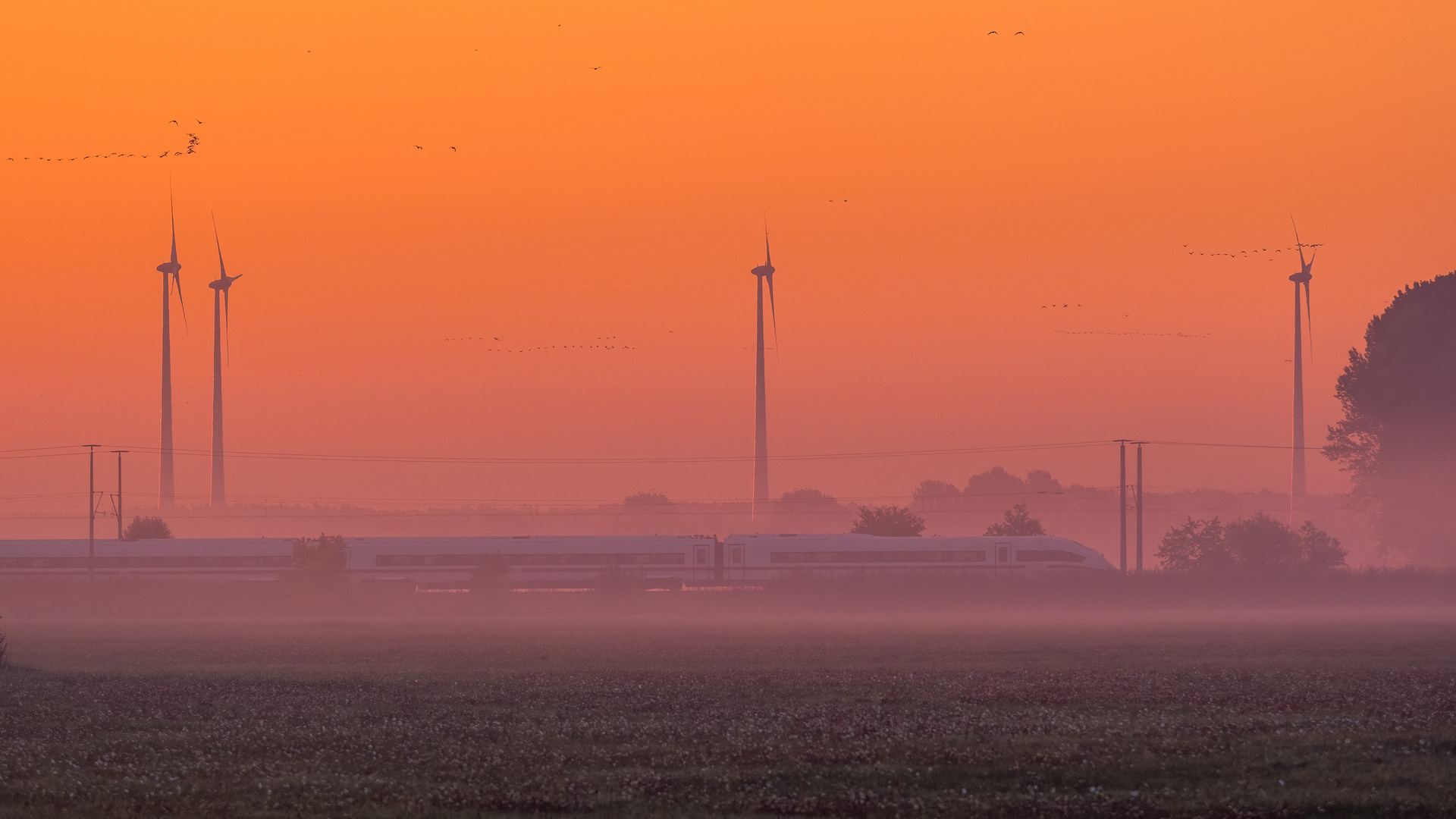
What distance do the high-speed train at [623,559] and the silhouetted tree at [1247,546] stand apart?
10209 mm

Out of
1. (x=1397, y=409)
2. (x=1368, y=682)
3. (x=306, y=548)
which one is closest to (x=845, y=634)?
(x=1368, y=682)

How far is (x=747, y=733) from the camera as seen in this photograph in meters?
27.7

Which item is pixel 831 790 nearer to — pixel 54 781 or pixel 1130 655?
pixel 54 781

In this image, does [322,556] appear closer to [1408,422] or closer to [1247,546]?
[1247,546]

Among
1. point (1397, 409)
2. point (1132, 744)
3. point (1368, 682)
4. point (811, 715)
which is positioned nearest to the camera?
point (1132, 744)

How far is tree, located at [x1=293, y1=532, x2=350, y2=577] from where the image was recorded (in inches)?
4562

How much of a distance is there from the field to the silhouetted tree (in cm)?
7268

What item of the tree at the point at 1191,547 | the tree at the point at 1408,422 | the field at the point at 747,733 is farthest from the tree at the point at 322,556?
the tree at the point at 1408,422

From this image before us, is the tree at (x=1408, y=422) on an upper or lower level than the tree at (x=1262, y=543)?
upper

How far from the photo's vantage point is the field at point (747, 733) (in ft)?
71.2

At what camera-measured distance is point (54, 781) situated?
77.2 feet

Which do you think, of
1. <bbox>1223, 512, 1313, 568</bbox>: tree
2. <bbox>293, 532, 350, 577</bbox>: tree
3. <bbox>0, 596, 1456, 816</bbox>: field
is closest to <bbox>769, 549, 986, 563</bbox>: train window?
<bbox>1223, 512, 1313, 568</bbox>: tree

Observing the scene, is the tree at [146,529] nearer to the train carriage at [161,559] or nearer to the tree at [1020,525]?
the train carriage at [161,559]

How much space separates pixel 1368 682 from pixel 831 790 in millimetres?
19589
